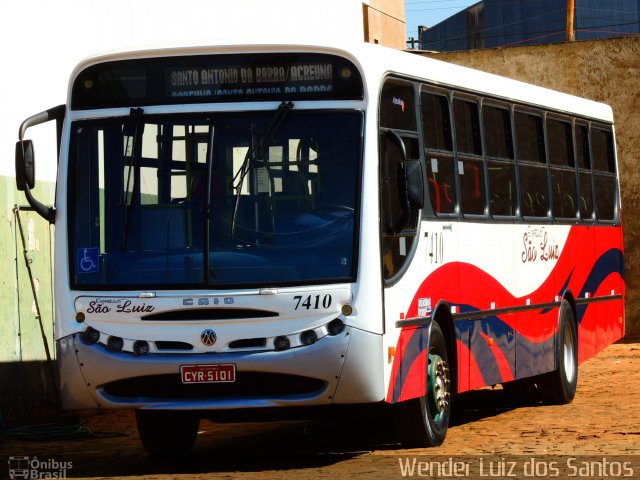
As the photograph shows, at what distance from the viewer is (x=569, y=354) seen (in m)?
16.3

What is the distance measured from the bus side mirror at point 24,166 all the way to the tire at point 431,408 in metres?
3.11

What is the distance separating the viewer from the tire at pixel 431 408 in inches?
454

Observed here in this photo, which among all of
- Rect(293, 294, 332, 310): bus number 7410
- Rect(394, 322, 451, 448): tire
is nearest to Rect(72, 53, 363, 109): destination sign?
Rect(293, 294, 332, 310): bus number 7410

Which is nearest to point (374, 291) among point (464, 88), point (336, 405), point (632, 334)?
point (336, 405)

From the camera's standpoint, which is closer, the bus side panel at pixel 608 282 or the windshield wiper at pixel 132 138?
the windshield wiper at pixel 132 138

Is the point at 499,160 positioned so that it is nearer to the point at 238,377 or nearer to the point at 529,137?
the point at 529,137

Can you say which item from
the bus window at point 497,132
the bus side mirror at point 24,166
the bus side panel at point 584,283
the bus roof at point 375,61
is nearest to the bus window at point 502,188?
the bus window at point 497,132

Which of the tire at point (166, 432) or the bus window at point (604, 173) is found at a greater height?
the bus window at point (604, 173)

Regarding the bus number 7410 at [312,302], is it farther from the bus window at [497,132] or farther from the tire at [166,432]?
the bus window at [497,132]

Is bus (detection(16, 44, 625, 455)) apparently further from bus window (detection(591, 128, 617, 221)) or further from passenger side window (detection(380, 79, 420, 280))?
bus window (detection(591, 128, 617, 221))

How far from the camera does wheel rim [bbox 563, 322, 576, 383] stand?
16109 mm

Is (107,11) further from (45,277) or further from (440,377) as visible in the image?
(440,377)

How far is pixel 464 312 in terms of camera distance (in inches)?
500

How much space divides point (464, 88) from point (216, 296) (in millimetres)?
3703
